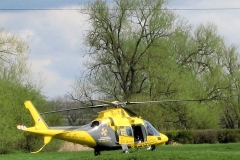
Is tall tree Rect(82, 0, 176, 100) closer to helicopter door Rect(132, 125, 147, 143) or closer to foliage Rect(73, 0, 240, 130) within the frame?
foliage Rect(73, 0, 240, 130)

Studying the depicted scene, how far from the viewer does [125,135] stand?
2542 cm

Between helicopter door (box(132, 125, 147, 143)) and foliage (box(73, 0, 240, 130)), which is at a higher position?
foliage (box(73, 0, 240, 130))

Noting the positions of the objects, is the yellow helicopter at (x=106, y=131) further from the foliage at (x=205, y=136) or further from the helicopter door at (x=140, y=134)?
the foliage at (x=205, y=136)

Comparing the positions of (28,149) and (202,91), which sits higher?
(202,91)

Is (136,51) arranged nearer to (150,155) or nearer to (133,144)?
(133,144)

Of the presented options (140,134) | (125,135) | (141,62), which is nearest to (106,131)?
(125,135)

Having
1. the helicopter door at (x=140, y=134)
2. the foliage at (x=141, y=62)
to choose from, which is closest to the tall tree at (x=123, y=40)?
the foliage at (x=141, y=62)

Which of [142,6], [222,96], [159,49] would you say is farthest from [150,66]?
[222,96]

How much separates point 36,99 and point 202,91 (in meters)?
18.8

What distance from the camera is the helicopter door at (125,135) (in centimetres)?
2523

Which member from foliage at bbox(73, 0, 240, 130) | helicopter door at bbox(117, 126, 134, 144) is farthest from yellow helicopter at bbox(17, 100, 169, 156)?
foliage at bbox(73, 0, 240, 130)

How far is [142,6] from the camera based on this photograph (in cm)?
4903

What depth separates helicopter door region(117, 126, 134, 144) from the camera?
993 inches

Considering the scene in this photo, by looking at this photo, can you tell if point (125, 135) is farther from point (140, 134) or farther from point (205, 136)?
point (205, 136)
